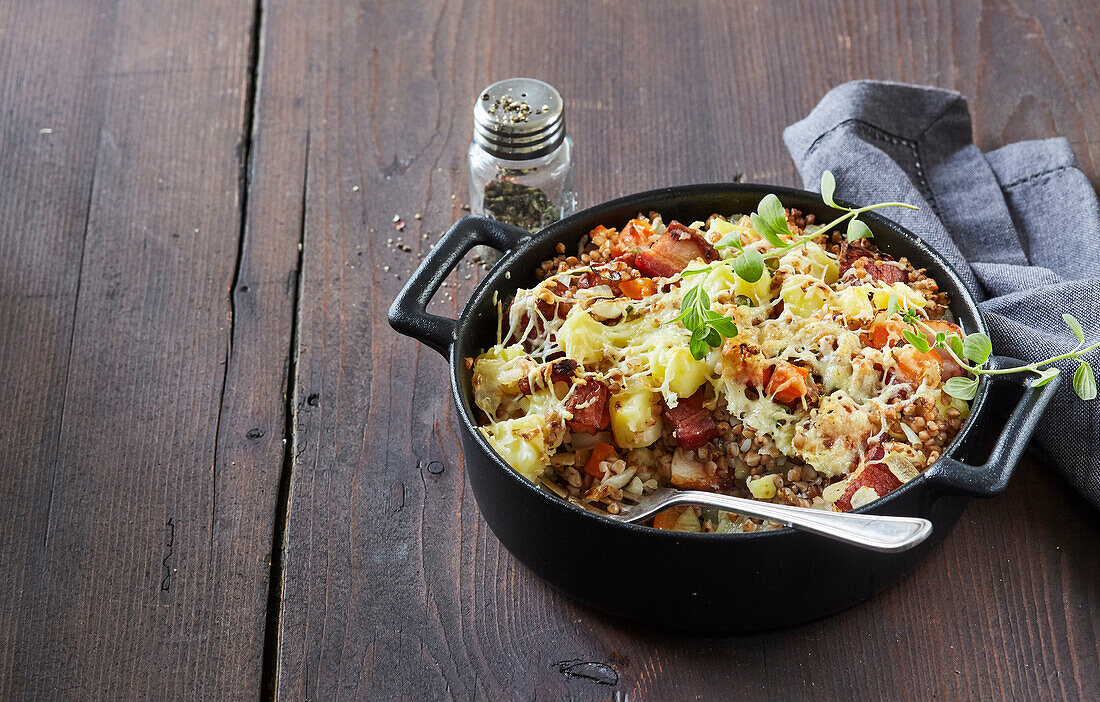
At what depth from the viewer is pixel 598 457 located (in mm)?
1461


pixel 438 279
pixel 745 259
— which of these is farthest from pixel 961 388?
pixel 438 279

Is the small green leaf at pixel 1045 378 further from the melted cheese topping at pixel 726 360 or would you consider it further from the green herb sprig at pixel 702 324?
the green herb sprig at pixel 702 324

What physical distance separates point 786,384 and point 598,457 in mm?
264

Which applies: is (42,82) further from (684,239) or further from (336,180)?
(684,239)

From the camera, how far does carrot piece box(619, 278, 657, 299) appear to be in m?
1.58

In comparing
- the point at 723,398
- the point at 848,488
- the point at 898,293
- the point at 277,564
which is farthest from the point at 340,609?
the point at 898,293

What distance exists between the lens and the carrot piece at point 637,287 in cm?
158

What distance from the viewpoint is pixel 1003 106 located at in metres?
2.23

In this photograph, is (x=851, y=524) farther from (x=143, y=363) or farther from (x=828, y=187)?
(x=143, y=363)

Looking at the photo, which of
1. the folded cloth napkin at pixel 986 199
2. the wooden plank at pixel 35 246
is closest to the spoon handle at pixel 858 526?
the folded cloth napkin at pixel 986 199

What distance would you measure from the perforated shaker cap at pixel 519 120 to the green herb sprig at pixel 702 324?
1.83ft

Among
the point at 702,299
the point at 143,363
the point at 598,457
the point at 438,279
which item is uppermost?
the point at 702,299

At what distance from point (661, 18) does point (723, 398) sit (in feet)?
4.14

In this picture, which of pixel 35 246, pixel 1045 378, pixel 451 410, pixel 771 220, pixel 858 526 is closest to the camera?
pixel 858 526
